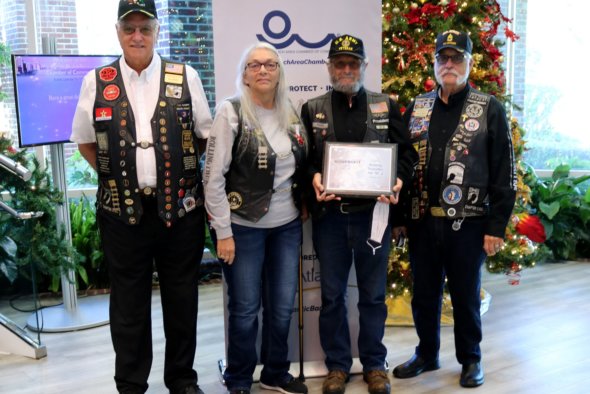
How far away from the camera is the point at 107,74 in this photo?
275 cm

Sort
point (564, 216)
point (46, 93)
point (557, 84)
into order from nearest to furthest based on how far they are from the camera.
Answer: point (46, 93), point (564, 216), point (557, 84)

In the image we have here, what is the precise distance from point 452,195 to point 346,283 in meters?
0.65

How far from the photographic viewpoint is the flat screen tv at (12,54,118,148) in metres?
3.95

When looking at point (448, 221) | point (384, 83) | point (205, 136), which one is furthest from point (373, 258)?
point (384, 83)

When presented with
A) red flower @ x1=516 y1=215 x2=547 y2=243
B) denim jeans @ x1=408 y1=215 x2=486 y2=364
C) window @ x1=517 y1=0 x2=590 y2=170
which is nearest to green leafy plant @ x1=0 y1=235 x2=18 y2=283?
denim jeans @ x1=408 y1=215 x2=486 y2=364

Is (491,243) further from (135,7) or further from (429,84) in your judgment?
(135,7)

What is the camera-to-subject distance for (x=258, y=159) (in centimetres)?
284

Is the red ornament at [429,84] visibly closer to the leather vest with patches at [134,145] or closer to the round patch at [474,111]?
the round patch at [474,111]

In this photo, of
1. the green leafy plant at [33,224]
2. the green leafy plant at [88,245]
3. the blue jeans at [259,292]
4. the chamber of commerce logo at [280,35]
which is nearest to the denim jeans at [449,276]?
the blue jeans at [259,292]

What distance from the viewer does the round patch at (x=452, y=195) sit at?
307 centimetres

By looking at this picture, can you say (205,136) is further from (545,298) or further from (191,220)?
(545,298)

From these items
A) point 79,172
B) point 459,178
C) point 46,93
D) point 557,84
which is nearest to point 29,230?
point 46,93

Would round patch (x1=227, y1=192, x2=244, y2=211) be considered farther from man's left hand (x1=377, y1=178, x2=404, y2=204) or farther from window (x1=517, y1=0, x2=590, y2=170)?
window (x1=517, y1=0, x2=590, y2=170)

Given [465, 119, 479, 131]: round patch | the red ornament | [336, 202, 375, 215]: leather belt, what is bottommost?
[336, 202, 375, 215]: leather belt
